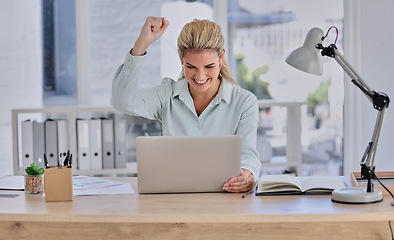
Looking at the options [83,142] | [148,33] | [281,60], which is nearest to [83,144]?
[83,142]

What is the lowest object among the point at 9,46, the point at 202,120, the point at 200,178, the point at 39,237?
the point at 39,237

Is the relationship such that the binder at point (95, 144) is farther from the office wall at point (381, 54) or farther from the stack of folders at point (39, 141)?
the office wall at point (381, 54)

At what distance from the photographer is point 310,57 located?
2570 mm

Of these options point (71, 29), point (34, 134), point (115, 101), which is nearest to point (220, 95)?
point (115, 101)

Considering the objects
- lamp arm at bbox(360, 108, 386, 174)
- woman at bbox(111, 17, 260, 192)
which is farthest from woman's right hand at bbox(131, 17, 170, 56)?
lamp arm at bbox(360, 108, 386, 174)

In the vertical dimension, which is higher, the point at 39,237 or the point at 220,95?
the point at 220,95

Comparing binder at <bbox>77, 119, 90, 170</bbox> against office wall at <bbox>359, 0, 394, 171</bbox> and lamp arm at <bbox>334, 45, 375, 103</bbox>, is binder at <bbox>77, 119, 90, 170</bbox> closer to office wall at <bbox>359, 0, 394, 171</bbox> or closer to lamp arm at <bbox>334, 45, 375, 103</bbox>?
office wall at <bbox>359, 0, 394, 171</bbox>

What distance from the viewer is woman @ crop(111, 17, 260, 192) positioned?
2938 mm

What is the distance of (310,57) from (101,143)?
2400 millimetres

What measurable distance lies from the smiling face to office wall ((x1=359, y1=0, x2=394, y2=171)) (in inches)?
85.5

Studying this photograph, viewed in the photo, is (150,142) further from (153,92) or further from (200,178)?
(153,92)

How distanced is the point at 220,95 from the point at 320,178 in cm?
63

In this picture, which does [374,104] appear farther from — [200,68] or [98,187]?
[98,187]

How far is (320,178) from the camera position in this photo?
2.83m
